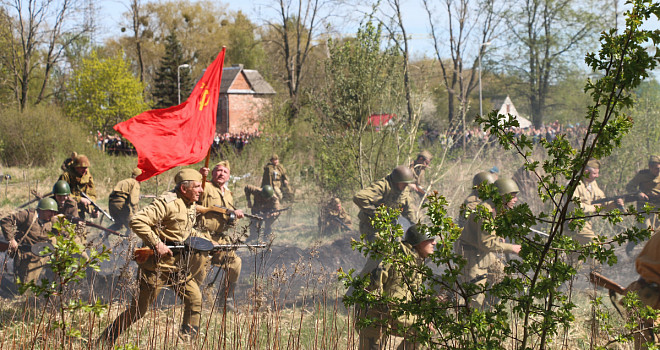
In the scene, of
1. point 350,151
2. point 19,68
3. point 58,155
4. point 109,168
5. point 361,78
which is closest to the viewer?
point 361,78

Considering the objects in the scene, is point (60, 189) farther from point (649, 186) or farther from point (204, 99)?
point (649, 186)

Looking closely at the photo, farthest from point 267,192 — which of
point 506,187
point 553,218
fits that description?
point 553,218

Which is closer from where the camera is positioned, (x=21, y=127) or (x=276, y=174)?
(x=276, y=174)

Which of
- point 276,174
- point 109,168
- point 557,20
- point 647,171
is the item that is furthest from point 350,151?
point 557,20

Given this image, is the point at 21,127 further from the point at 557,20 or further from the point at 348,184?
the point at 557,20

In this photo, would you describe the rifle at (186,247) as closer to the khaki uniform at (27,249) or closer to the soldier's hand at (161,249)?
the soldier's hand at (161,249)

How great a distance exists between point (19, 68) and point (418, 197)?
27.2 metres

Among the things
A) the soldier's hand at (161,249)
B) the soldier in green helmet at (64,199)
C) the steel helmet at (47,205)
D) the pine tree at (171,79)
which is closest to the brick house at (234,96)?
the pine tree at (171,79)

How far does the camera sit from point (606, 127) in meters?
2.23

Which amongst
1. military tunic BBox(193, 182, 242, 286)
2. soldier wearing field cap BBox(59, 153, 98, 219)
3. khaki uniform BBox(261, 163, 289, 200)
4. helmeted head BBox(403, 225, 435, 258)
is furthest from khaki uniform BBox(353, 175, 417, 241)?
khaki uniform BBox(261, 163, 289, 200)

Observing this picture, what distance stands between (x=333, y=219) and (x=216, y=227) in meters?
4.78

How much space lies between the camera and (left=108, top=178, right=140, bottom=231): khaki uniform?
10586mm

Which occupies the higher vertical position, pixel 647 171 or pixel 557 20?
pixel 557 20

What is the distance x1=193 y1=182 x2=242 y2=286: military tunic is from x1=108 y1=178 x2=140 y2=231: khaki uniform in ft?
10.5
